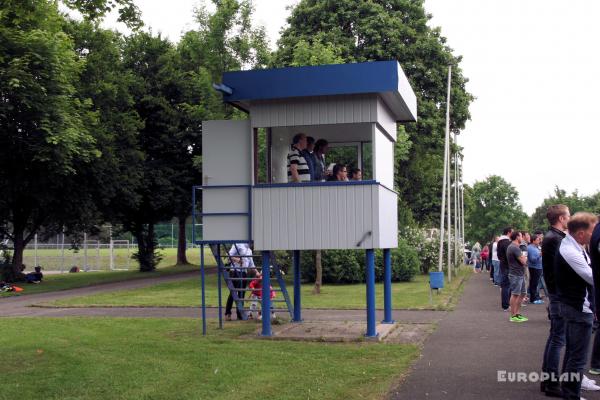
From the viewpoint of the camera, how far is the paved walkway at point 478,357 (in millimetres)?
8430

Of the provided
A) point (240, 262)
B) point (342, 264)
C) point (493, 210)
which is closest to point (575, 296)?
point (240, 262)

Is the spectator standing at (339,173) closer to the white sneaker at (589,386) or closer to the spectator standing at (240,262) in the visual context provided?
the spectator standing at (240,262)

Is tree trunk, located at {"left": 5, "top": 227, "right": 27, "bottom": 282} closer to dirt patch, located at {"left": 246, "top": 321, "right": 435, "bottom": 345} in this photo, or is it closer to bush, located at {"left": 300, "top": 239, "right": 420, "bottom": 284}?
bush, located at {"left": 300, "top": 239, "right": 420, "bottom": 284}

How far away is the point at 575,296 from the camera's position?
7418 millimetres

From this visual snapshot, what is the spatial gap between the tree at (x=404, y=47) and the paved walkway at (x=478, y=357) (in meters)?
20.8

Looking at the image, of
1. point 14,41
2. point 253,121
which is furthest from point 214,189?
point 14,41

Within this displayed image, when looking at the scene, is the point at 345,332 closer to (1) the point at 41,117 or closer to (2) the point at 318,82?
(2) the point at 318,82

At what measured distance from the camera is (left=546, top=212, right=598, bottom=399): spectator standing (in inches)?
290

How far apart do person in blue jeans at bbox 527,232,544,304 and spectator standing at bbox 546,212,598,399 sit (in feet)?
37.3

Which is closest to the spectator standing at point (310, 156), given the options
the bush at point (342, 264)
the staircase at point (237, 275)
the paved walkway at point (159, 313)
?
the staircase at point (237, 275)

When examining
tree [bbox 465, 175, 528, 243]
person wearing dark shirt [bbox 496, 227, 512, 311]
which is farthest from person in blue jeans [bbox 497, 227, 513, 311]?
tree [bbox 465, 175, 528, 243]

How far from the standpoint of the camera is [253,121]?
45.3 ft

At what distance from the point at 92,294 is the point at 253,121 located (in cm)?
1460

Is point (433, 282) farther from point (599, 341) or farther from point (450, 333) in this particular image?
point (599, 341)
